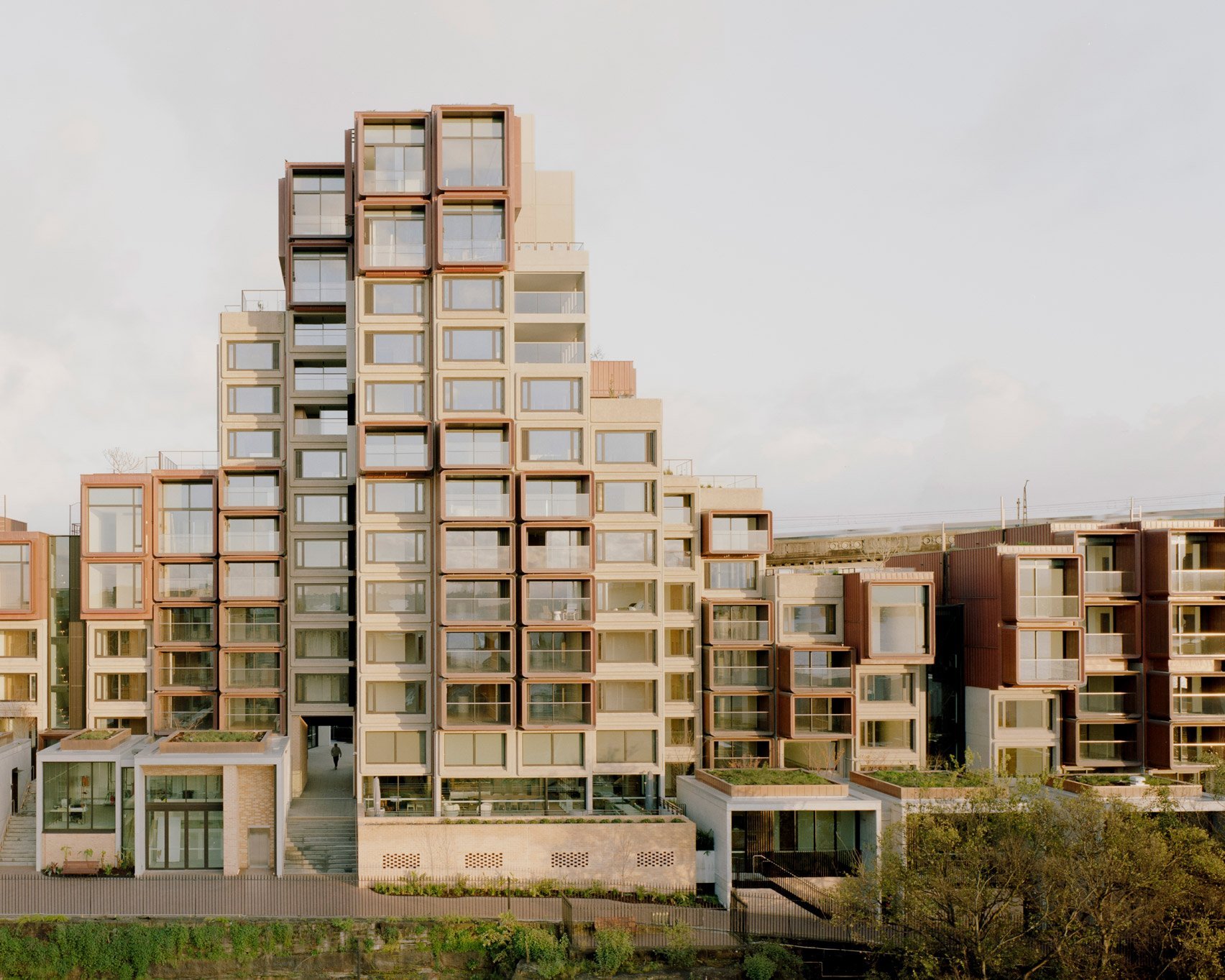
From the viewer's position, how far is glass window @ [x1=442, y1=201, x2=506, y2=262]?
117 feet

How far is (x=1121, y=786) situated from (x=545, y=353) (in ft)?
85.5

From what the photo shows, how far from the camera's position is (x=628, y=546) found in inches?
1438

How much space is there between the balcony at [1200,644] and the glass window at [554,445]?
2456 cm

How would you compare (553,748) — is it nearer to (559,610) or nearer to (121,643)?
(559,610)

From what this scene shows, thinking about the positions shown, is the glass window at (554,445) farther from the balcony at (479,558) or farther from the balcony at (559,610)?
the balcony at (559,610)

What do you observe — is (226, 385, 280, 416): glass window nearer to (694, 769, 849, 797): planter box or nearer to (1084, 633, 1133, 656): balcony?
(694, 769, 849, 797): planter box

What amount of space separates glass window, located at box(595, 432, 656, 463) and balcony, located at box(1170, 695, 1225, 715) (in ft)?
75.0

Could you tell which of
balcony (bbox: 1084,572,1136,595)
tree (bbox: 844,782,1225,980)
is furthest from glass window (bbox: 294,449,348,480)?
balcony (bbox: 1084,572,1136,595)

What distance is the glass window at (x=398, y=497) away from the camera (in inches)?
1426

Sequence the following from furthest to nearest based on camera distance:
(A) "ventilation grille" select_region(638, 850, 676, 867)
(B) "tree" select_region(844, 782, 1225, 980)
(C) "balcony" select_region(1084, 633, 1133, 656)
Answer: (C) "balcony" select_region(1084, 633, 1133, 656) → (A) "ventilation grille" select_region(638, 850, 676, 867) → (B) "tree" select_region(844, 782, 1225, 980)

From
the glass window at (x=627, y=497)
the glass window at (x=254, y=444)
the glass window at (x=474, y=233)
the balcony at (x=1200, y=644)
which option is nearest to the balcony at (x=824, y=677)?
the glass window at (x=627, y=497)

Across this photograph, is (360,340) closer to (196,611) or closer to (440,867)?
(196,611)

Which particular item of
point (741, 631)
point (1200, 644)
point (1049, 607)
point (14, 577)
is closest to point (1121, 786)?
point (1049, 607)

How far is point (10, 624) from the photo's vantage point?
39.3 meters
